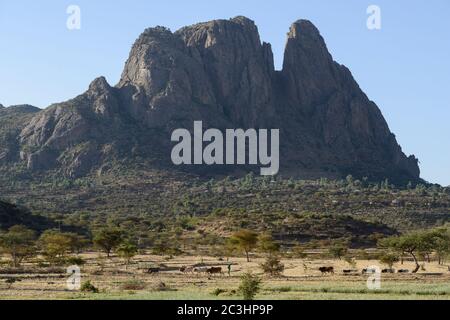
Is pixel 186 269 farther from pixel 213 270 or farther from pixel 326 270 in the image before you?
pixel 326 270

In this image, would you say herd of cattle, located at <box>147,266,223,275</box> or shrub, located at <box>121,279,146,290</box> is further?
herd of cattle, located at <box>147,266,223,275</box>

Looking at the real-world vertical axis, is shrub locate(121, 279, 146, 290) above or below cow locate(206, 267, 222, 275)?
above

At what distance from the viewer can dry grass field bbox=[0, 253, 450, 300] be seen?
119 feet

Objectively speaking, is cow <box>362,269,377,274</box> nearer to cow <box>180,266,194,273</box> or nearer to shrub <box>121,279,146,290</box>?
cow <box>180,266,194,273</box>

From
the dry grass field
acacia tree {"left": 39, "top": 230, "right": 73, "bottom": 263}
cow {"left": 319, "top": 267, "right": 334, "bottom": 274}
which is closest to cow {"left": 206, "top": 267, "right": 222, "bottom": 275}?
the dry grass field

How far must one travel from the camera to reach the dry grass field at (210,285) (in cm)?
3634

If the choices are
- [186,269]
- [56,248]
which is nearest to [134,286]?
[186,269]

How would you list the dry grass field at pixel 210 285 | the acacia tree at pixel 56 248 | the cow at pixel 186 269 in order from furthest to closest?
the acacia tree at pixel 56 248, the cow at pixel 186 269, the dry grass field at pixel 210 285

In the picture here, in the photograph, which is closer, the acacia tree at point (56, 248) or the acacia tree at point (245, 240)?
the acacia tree at point (56, 248)

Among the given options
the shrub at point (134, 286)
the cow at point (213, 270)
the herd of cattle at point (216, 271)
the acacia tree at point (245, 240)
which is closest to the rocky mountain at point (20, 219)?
the acacia tree at point (245, 240)

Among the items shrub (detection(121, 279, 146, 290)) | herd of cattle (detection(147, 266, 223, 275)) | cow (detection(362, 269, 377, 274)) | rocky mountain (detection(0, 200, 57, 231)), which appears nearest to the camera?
shrub (detection(121, 279, 146, 290))

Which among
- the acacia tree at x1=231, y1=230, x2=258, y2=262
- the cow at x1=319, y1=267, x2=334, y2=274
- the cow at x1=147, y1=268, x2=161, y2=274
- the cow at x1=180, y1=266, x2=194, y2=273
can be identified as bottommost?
the cow at x1=180, y1=266, x2=194, y2=273

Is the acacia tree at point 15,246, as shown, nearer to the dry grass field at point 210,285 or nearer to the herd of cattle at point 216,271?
the dry grass field at point 210,285
